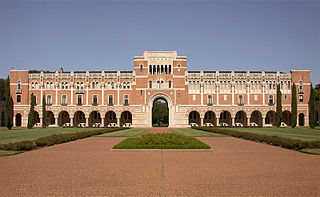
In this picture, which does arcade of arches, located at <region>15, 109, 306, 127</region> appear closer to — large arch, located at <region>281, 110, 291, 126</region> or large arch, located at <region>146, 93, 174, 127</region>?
large arch, located at <region>281, 110, 291, 126</region>

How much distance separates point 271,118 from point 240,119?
661cm

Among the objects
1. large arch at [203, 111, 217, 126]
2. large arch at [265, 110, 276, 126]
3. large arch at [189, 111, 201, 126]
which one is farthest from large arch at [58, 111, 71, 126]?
large arch at [265, 110, 276, 126]

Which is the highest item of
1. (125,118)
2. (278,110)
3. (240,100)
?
(240,100)

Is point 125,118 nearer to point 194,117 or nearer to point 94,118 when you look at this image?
point 94,118

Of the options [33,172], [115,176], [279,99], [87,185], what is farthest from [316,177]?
[279,99]

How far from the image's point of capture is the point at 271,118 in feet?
209

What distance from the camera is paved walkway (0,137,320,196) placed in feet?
30.6

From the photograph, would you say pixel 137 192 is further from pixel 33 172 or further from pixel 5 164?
pixel 5 164

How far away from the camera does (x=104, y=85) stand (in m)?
62.7

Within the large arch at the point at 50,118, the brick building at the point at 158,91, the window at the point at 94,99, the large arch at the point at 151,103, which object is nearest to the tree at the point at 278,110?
the brick building at the point at 158,91

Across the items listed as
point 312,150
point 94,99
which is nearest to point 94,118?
point 94,99

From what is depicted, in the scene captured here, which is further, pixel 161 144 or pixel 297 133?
pixel 297 133

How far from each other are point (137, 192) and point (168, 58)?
2139 inches

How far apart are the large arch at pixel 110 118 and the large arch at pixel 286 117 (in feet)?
120
